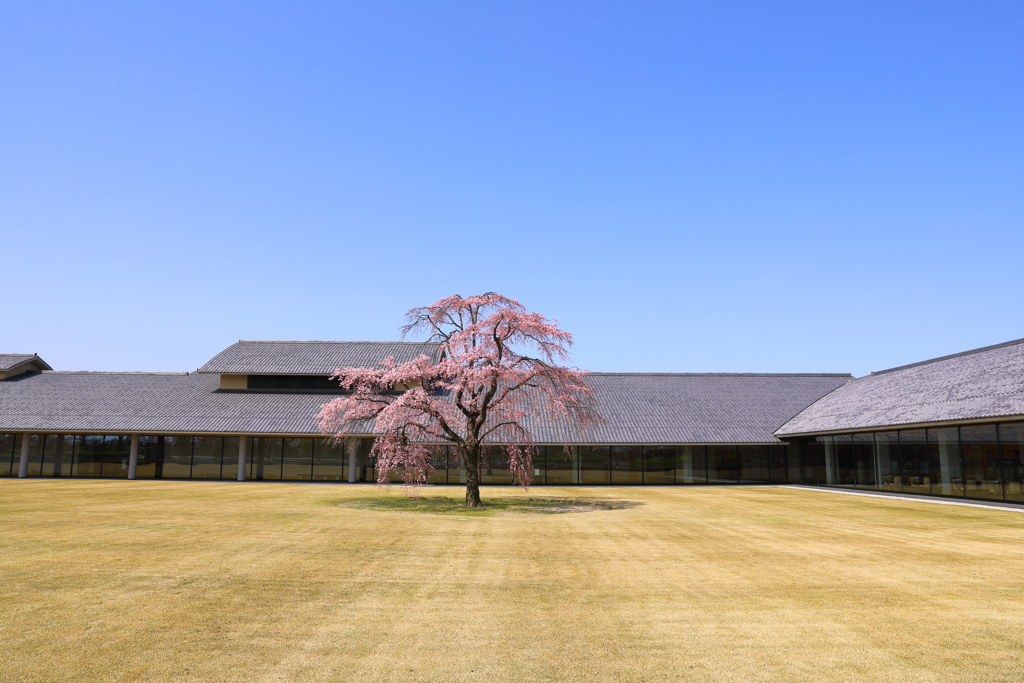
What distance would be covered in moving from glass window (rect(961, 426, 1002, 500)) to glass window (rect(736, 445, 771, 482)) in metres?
14.5

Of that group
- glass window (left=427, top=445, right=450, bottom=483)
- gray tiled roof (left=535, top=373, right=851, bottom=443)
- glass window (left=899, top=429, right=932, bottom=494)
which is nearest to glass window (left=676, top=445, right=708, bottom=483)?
gray tiled roof (left=535, top=373, right=851, bottom=443)

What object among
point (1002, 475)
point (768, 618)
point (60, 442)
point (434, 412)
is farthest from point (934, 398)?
point (60, 442)

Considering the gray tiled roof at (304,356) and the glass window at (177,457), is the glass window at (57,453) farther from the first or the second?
the gray tiled roof at (304,356)

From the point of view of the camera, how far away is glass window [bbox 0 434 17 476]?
42.2 m

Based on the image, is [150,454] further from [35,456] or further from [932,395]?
[932,395]

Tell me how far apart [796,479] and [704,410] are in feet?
21.1

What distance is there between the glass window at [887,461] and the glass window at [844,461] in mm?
2012

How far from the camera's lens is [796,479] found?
42.8 metres

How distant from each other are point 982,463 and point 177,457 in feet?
127

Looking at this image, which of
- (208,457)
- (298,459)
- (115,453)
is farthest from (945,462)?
(115,453)

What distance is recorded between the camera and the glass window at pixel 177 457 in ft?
137

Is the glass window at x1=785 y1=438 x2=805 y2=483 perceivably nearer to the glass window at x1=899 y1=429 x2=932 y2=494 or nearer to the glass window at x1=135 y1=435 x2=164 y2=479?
the glass window at x1=899 y1=429 x2=932 y2=494

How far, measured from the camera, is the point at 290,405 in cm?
4400

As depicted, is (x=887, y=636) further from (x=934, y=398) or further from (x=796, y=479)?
(x=796, y=479)
